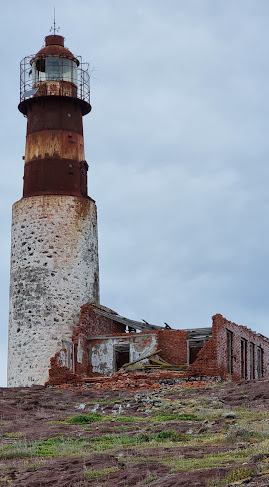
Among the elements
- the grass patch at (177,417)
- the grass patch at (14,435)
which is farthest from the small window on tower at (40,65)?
the grass patch at (14,435)

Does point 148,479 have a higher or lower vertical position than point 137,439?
lower

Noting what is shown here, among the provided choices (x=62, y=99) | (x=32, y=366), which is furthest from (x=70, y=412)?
(x=62, y=99)

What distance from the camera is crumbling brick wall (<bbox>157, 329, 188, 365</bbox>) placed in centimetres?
4225

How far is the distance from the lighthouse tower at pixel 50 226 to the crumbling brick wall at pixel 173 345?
12.5ft

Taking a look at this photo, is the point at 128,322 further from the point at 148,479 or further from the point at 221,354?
the point at 148,479

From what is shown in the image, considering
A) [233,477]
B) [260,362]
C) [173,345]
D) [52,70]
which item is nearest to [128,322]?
[173,345]

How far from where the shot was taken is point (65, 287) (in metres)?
43.4

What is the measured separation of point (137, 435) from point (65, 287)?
18.0 metres

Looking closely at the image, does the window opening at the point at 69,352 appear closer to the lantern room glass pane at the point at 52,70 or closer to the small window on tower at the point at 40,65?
the lantern room glass pane at the point at 52,70

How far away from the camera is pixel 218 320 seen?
4106 cm

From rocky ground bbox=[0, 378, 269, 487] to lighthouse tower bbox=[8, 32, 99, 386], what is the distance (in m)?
3.74

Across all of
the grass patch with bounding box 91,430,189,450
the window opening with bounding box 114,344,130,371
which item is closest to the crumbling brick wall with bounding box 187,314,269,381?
the window opening with bounding box 114,344,130,371

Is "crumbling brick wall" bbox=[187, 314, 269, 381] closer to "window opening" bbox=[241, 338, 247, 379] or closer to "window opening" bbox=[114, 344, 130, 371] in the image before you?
"window opening" bbox=[241, 338, 247, 379]

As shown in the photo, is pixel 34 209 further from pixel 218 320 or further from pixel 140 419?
pixel 140 419
